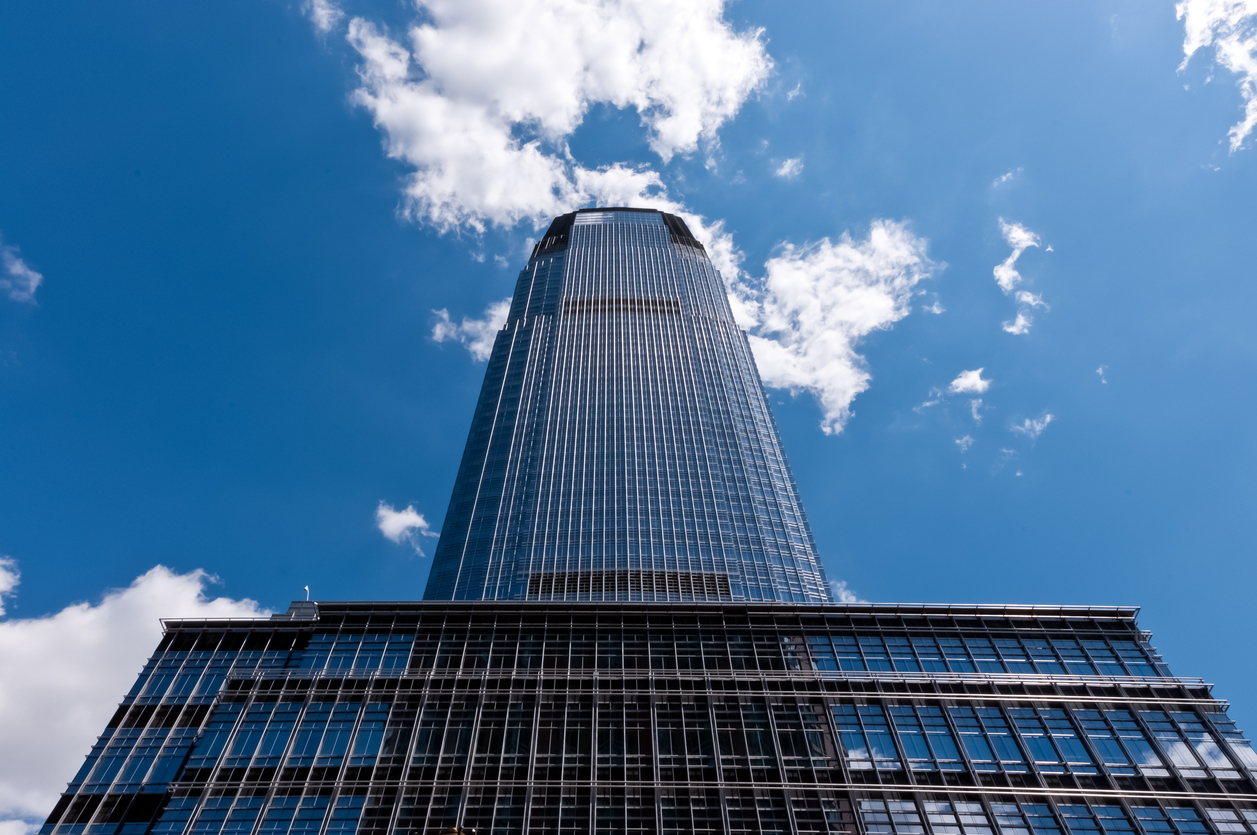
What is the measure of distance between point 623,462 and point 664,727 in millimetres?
52513

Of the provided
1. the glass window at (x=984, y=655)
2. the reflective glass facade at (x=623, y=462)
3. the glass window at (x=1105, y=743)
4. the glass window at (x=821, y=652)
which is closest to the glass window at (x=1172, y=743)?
the glass window at (x=1105, y=743)

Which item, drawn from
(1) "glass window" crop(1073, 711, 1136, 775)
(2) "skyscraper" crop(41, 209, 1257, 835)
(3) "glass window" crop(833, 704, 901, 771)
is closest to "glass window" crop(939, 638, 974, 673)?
(2) "skyscraper" crop(41, 209, 1257, 835)

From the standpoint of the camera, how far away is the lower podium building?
1770 inches

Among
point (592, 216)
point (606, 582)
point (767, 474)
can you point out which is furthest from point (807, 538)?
point (592, 216)

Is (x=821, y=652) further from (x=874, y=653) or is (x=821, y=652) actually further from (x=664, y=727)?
(x=664, y=727)

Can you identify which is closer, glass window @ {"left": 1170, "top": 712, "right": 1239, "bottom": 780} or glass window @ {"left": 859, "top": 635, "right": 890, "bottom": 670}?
glass window @ {"left": 1170, "top": 712, "right": 1239, "bottom": 780}

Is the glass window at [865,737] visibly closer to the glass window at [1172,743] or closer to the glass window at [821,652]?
the glass window at [821,652]

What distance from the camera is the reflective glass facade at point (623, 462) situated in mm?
86375

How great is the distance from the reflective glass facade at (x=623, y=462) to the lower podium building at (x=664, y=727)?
27.9 metres

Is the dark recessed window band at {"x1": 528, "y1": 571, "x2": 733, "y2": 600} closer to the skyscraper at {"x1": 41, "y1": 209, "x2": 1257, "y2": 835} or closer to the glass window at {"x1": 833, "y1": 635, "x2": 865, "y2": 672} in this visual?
the skyscraper at {"x1": 41, "y1": 209, "x2": 1257, "y2": 835}

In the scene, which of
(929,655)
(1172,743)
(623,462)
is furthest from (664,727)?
(623,462)

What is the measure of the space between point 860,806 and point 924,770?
199 inches

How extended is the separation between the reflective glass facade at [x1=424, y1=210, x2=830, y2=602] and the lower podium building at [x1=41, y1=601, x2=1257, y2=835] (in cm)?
2788

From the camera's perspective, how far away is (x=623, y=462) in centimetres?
9975
